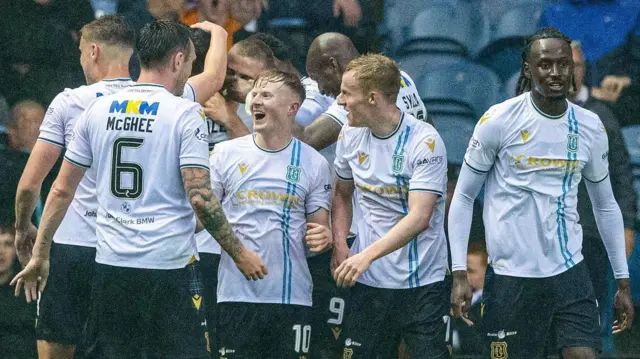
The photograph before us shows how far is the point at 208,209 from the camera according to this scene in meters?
5.19

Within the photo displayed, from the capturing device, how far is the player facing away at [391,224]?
5723 millimetres

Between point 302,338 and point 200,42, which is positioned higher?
point 200,42

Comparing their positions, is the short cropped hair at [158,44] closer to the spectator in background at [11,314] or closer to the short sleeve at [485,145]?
the short sleeve at [485,145]

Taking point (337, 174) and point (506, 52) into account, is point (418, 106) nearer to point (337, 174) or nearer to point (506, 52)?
point (337, 174)

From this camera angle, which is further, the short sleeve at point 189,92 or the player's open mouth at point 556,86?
the short sleeve at point 189,92

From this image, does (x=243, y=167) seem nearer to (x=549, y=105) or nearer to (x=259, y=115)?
(x=259, y=115)

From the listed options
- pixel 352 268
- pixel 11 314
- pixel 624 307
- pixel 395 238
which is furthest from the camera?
pixel 11 314

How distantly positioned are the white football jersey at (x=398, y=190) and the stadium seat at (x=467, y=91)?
2.13 meters

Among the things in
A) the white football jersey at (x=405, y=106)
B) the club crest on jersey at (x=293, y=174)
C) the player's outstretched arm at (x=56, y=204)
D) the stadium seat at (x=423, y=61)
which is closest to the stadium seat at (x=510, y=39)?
the stadium seat at (x=423, y=61)

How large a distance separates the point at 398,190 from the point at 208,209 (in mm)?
1051

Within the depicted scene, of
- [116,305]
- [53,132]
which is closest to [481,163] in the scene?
[116,305]

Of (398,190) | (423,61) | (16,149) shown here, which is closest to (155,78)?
(398,190)

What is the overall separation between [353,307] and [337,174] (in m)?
0.67

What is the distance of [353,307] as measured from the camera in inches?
230
